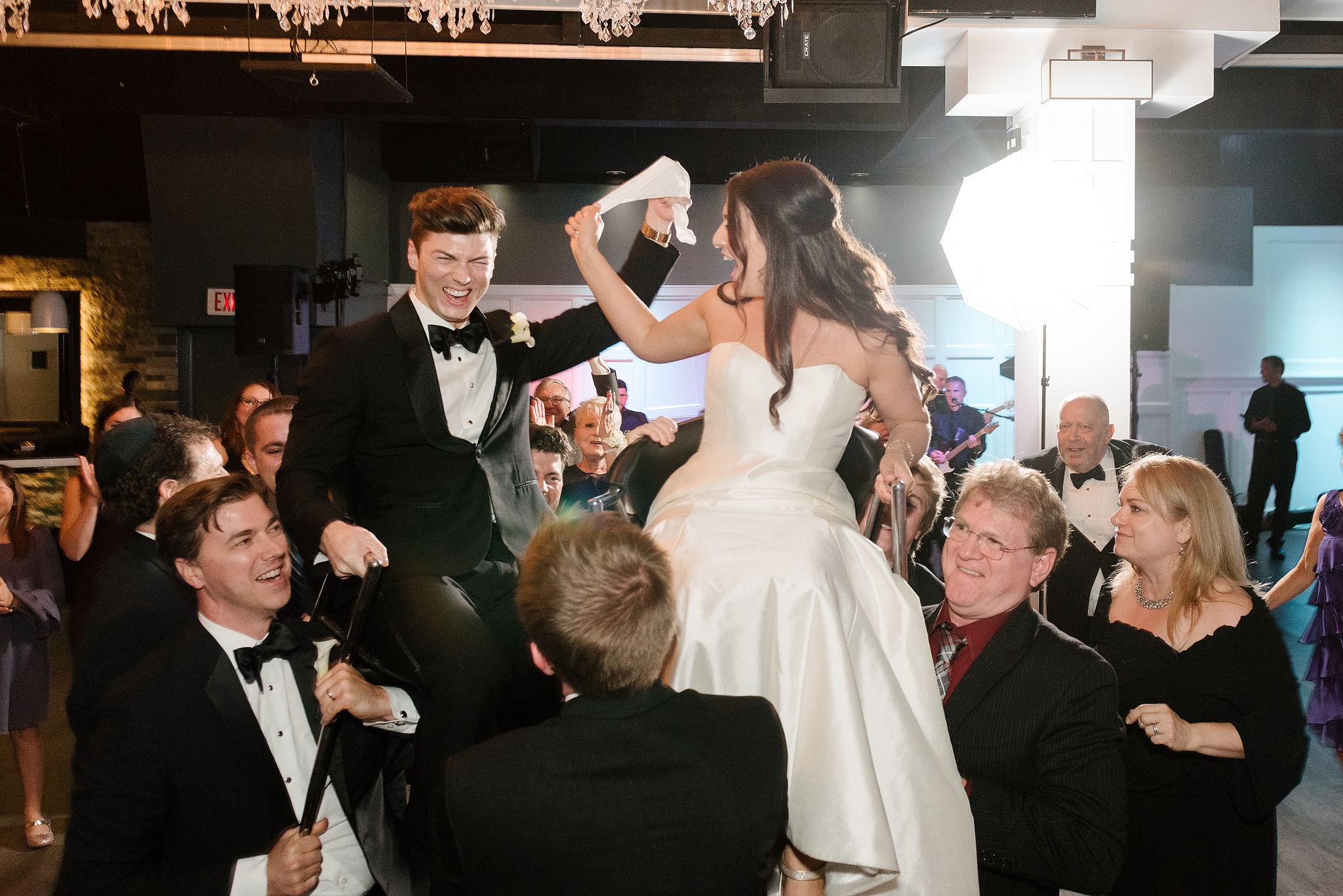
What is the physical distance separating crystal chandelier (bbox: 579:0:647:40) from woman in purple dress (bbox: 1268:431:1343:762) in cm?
409

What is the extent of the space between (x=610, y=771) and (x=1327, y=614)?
163 inches

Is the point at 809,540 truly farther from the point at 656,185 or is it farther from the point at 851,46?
the point at 851,46

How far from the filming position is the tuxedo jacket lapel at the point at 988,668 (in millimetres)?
2004

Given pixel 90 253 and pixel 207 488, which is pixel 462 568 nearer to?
pixel 207 488

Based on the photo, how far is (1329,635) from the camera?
4.31 meters

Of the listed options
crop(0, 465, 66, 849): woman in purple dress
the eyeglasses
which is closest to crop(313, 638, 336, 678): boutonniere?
the eyeglasses

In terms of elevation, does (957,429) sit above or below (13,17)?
below

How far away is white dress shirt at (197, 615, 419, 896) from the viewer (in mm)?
1953

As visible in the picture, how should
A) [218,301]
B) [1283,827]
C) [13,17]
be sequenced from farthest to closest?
[218,301] < [13,17] < [1283,827]

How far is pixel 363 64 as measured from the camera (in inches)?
215

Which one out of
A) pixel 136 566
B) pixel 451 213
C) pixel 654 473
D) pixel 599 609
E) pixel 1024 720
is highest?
pixel 451 213

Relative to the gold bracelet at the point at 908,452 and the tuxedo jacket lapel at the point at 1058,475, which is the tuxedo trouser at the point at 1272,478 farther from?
the gold bracelet at the point at 908,452

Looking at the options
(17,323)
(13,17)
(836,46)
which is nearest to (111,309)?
(17,323)

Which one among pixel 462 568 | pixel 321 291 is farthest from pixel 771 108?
pixel 462 568
